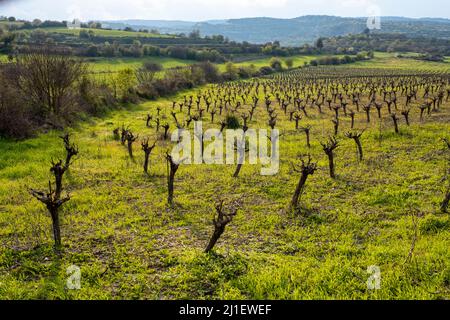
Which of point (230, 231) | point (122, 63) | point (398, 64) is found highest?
point (398, 64)

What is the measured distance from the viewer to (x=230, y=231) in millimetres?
14125

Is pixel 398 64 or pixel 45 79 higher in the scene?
pixel 398 64

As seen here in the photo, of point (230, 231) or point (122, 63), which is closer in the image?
point (230, 231)

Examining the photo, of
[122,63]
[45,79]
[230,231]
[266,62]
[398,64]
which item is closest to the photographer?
[230,231]

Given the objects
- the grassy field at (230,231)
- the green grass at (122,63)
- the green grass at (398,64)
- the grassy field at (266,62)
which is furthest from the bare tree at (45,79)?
the green grass at (398,64)

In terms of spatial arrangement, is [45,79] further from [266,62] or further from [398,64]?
[398,64]

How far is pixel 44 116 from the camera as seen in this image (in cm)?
3222

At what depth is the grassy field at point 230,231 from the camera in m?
10.1

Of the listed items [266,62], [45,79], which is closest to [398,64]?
[266,62]

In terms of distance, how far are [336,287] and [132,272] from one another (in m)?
5.83

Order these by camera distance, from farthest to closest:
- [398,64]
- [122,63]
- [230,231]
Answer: [398,64], [122,63], [230,231]

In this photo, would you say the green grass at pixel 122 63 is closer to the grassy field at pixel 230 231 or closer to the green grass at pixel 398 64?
the grassy field at pixel 230 231
